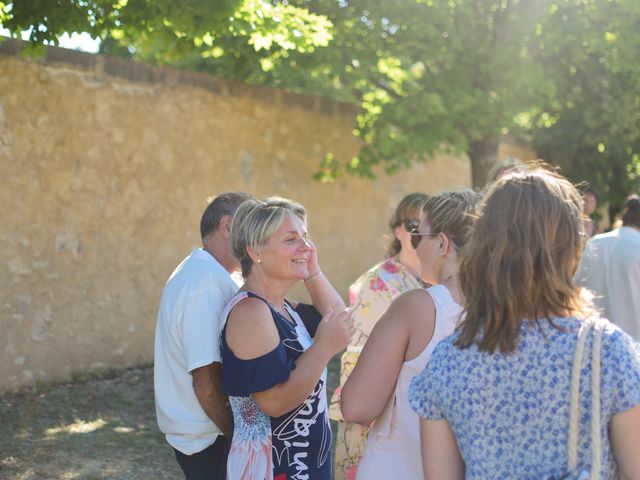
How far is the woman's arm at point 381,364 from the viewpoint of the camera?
2346mm

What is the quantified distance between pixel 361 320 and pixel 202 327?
1248 mm

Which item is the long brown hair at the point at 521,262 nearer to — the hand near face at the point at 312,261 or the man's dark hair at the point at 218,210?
the hand near face at the point at 312,261

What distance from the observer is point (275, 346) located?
2.50 m

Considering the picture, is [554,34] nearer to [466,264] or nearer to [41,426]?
[41,426]

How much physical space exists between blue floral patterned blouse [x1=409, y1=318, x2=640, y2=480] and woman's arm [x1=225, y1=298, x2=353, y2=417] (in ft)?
2.30

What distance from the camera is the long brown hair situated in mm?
1825

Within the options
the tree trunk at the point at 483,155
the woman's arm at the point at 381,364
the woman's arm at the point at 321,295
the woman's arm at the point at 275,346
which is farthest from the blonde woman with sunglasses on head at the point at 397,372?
the tree trunk at the point at 483,155

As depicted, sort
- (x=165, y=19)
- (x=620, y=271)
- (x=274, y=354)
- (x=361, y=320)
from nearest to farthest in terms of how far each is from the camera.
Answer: (x=274, y=354)
(x=361, y=320)
(x=620, y=271)
(x=165, y=19)

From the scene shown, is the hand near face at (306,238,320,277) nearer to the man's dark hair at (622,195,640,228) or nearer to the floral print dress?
the floral print dress

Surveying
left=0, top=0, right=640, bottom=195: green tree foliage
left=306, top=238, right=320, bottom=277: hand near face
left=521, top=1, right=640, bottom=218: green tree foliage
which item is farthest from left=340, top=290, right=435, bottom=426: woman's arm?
left=521, top=1, right=640, bottom=218: green tree foliage

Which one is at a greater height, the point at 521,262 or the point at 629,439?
the point at 521,262

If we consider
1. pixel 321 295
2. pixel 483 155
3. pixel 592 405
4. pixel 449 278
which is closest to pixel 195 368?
pixel 321 295

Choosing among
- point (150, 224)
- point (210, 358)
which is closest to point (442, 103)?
point (150, 224)

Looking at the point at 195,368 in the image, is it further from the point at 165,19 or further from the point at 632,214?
the point at 632,214
